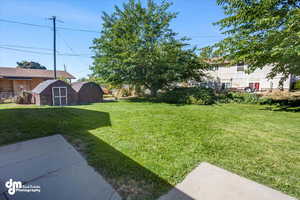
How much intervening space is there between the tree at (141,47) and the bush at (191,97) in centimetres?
A: 154

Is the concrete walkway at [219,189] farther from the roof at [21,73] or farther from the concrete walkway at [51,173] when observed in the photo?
the roof at [21,73]

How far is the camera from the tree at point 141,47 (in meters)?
11.4

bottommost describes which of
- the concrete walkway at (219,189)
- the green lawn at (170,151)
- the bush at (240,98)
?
the concrete walkway at (219,189)

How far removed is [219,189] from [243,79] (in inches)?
793

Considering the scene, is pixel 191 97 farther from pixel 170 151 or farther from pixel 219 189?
pixel 219 189

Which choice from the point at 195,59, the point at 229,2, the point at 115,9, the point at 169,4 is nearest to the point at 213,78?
the point at 195,59

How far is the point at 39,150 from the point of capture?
2701 millimetres

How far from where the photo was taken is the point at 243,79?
17.8m

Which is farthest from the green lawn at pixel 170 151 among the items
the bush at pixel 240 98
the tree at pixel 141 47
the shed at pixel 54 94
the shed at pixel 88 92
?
the shed at pixel 88 92

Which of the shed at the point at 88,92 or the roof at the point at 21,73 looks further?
the roof at the point at 21,73

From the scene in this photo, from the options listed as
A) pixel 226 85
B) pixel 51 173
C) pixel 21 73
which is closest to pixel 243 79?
pixel 226 85

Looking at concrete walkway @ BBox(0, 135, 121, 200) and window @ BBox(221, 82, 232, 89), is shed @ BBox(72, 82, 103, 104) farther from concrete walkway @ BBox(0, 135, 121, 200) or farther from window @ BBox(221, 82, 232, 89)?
window @ BBox(221, 82, 232, 89)

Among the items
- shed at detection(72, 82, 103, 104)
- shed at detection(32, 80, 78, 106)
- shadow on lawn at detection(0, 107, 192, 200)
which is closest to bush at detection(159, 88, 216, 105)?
shed at detection(72, 82, 103, 104)

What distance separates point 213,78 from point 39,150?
21294mm
